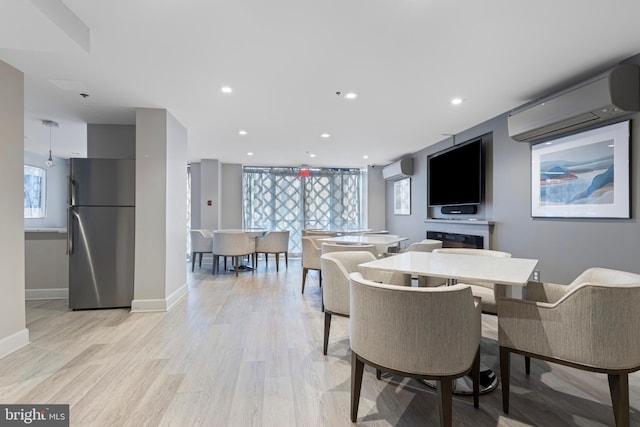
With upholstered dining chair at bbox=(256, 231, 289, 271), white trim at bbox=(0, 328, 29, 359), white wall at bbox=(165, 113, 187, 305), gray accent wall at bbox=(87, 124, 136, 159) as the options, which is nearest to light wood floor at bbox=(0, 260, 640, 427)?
white trim at bbox=(0, 328, 29, 359)

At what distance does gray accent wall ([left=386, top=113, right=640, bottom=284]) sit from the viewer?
2.41m

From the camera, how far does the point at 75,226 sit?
135 inches

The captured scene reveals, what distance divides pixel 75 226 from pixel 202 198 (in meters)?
3.49

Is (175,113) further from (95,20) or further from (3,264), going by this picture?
(3,264)

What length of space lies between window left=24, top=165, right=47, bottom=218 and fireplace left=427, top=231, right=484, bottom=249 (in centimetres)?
838

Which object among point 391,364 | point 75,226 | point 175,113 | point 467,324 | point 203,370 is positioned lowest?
point 203,370

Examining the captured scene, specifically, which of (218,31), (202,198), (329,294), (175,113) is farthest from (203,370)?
(202,198)

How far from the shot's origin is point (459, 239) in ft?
15.1

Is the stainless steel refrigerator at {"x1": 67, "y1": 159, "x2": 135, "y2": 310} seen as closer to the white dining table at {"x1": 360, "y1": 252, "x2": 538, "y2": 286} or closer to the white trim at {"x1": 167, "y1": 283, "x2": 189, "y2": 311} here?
the white trim at {"x1": 167, "y1": 283, "x2": 189, "y2": 311}

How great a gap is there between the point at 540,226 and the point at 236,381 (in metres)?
3.29

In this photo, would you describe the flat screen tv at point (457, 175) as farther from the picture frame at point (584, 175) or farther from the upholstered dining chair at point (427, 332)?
the upholstered dining chair at point (427, 332)

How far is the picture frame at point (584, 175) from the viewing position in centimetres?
246

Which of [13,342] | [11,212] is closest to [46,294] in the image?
[13,342]

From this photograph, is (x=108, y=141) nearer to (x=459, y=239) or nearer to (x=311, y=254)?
(x=311, y=254)
